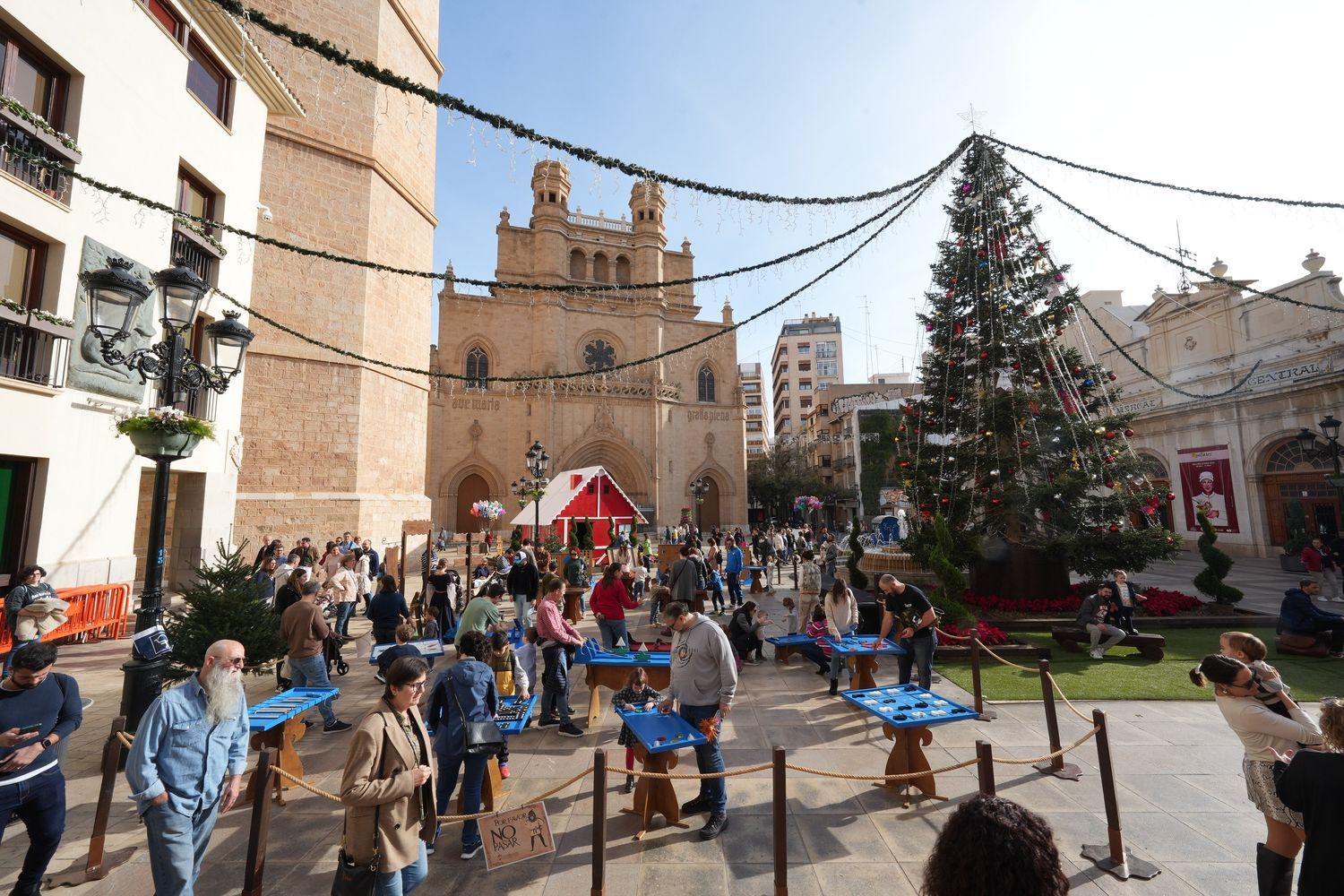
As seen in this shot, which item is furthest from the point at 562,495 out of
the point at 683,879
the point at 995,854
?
the point at 995,854

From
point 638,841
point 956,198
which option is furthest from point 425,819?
point 956,198

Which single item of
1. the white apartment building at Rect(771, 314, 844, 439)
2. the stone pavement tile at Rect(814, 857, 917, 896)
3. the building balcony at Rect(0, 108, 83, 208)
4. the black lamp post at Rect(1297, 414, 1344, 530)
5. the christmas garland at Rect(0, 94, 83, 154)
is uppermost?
the white apartment building at Rect(771, 314, 844, 439)

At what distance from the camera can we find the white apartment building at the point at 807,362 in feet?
203

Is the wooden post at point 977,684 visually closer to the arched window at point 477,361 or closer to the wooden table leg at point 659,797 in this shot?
the wooden table leg at point 659,797

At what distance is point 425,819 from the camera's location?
2.99 m

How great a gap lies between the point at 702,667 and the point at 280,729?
3.53m

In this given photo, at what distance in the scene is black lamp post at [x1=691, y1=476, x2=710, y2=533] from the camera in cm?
3183

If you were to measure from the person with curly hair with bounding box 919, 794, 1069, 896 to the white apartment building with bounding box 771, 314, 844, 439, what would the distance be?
199ft

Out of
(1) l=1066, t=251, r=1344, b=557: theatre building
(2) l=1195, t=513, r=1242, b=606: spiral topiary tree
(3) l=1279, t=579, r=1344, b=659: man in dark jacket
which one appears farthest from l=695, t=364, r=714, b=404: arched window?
(3) l=1279, t=579, r=1344, b=659: man in dark jacket

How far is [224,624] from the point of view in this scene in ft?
19.0

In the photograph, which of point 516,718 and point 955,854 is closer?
point 955,854

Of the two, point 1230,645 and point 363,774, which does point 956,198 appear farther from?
point 363,774

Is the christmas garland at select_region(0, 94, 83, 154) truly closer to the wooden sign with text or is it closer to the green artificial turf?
the wooden sign with text

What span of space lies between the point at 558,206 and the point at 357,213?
2017 cm
